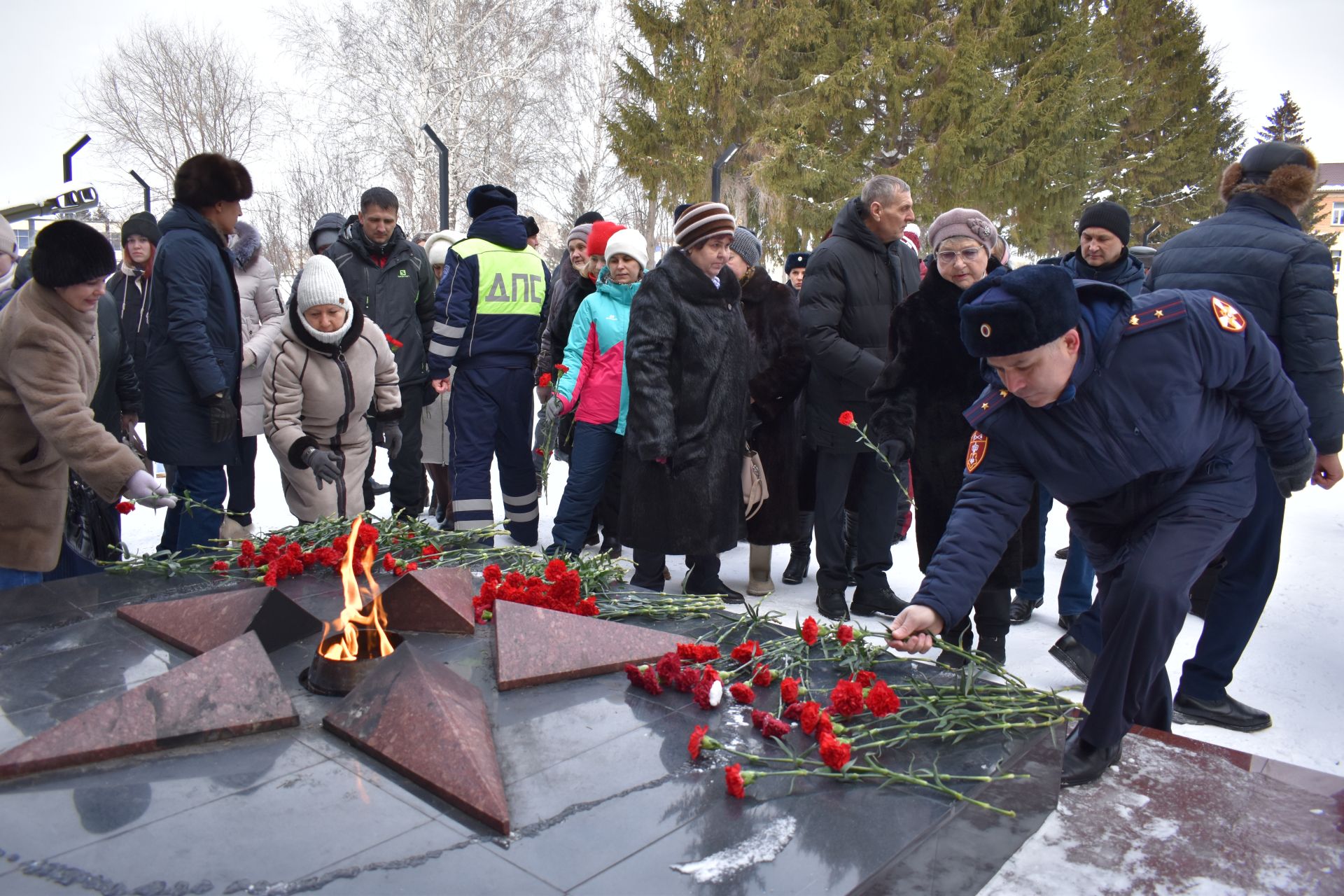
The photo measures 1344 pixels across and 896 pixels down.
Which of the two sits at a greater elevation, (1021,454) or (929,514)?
(1021,454)

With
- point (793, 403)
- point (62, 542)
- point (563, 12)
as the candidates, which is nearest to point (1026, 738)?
point (793, 403)

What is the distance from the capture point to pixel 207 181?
14.0 ft

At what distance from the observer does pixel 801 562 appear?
5.52 meters

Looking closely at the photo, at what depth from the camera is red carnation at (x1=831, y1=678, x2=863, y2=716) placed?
2.20 metres

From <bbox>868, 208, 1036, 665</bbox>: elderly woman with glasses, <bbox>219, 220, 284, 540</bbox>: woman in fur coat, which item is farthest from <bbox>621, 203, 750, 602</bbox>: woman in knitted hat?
<bbox>219, 220, 284, 540</bbox>: woman in fur coat

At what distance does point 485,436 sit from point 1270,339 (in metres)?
3.71

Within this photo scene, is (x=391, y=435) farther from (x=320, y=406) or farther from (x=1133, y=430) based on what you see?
(x=1133, y=430)

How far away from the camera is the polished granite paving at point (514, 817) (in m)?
1.71

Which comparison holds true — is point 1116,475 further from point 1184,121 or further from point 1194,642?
point 1184,121

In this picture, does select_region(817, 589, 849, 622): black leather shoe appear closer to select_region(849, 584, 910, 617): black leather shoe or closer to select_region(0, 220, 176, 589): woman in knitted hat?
select_region(849, 584, 910, 617): black leather shoe

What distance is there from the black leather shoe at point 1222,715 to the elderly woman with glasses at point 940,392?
2.27 ft

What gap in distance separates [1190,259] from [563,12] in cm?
A: 2478

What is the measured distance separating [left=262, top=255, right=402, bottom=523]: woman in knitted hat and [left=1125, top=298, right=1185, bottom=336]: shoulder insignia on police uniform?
3.06 metres

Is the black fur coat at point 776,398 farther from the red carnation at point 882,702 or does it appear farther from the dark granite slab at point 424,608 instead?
the red carnation at point 882,702
